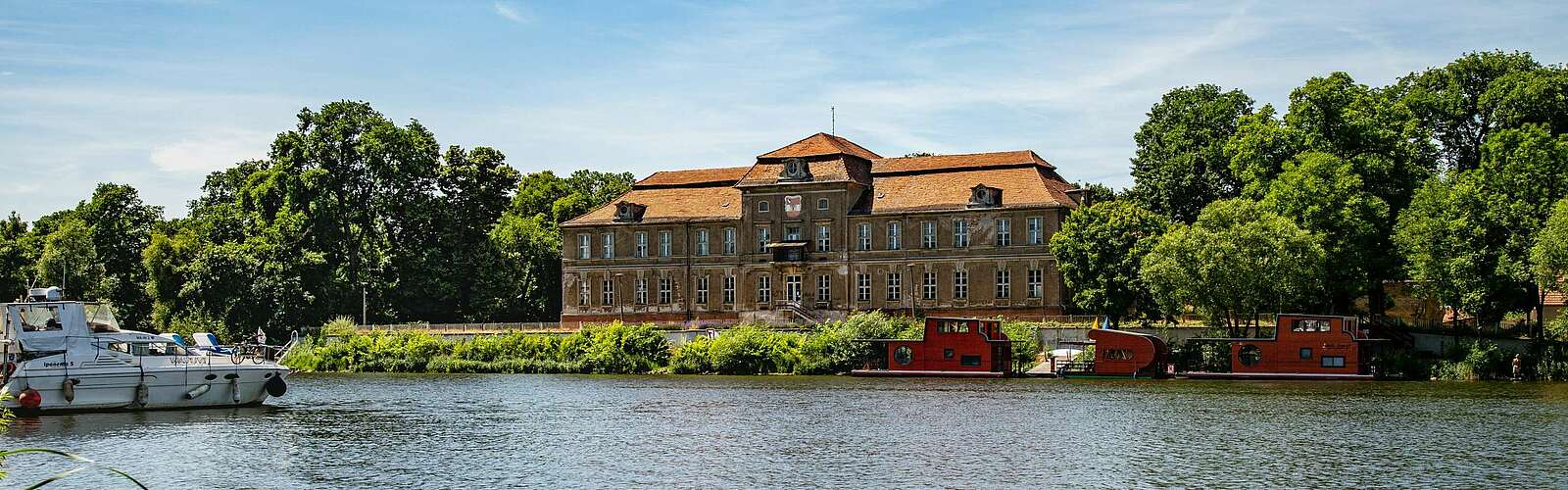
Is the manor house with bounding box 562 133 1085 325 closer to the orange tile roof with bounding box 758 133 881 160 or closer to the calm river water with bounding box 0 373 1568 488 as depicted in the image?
the orange tile roof with bounding box 758 133 881 160

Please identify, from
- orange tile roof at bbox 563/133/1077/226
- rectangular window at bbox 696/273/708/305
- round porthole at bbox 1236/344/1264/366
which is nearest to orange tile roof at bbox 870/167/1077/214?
orange tile roof at bbox 563/133/1077/226

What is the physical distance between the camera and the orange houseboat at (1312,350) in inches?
2309

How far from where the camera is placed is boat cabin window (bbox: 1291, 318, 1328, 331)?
58.7 m

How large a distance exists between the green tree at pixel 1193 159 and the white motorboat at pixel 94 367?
148 ft

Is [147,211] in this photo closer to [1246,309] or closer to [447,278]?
[447,278]

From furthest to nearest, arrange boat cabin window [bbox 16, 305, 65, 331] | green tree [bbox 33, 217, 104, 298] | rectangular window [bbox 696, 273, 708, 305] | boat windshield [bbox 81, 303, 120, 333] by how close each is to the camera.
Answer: green tree [bbox 33, 217, 104, 298] < rectangular window [bbox 696, 273, 708, 305] < boat windshield [bbox 81, 303, 120, 333] < boat cabin window [bbox 16, 305, 65, 331]

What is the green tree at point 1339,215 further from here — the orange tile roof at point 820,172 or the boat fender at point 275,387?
the boat fender at point 275,387

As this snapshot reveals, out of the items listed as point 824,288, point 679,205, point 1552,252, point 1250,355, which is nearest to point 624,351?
point 824,288

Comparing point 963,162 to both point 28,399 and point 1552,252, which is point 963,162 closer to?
point 1552,252

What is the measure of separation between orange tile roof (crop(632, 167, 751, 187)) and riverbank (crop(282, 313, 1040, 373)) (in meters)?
16.6

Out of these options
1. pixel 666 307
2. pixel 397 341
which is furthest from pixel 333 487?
pixel 666 307

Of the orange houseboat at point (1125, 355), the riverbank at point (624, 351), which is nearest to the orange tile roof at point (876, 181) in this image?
the riverbank at point (624, 351)

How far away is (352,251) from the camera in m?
89.6

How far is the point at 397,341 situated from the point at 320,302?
490 inches
